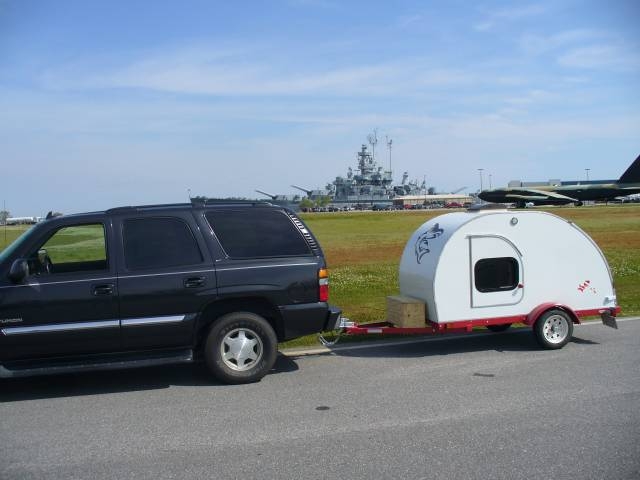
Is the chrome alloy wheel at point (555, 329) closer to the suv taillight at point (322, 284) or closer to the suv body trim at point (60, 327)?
the suv taillight at point (322, 284)

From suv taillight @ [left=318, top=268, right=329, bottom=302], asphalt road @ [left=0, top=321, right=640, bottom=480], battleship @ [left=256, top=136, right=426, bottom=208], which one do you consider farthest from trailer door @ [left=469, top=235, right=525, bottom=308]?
battleship @ [left=256, top=136, right=426, bottom=208]

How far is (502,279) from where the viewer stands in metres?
8.77

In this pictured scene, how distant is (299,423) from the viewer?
5742mm

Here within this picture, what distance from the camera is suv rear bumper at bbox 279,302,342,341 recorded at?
7.37 m

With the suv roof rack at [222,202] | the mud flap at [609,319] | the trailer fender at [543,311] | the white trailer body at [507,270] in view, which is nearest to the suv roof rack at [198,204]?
the suv roof rack at [222,202]

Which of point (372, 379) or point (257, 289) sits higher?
point (257, 289)

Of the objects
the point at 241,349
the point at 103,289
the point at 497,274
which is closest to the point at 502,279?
the point at 497,274

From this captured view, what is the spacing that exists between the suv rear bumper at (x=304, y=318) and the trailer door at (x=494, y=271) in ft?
7.29

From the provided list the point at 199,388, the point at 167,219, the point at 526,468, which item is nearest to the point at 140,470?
the point at 199,388

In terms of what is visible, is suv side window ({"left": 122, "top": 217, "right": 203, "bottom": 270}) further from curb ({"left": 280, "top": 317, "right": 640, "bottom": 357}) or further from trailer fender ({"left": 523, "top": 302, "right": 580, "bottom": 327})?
trailer fender ({"left": 523, "top": 302, "right": 580, "bottom": 327})

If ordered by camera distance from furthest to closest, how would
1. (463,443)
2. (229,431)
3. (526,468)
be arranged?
(229,431)
(463,443)
(526,468)

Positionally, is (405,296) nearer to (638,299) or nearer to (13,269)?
(13,269)

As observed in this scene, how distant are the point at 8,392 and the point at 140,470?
3149mm

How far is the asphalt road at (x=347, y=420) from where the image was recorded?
474cm
